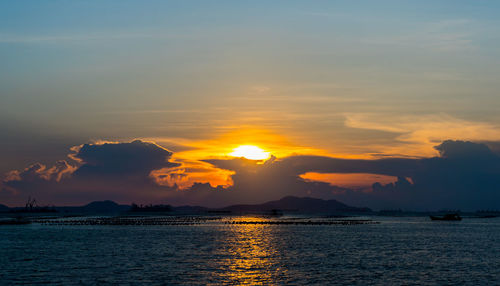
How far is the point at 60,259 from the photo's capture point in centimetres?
7256

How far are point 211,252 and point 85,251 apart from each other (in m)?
20.8

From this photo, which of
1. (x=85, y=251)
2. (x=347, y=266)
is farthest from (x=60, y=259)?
(x=347, y=266)

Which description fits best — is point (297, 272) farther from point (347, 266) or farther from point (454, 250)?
point (454, 250)

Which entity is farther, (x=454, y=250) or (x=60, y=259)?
(x=454, y=250)

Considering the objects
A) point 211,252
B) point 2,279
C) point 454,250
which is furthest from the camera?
point 454,250

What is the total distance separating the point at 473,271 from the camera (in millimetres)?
62562

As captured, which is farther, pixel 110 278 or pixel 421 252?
pixel 421 252

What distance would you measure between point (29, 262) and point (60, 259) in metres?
4.59

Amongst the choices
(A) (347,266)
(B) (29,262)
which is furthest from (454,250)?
(B) (29,262)

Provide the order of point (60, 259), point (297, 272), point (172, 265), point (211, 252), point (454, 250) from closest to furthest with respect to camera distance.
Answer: point (297, 272)
point (172, 265)
point (60, 259)
point (211, 252)
point (454, 250)

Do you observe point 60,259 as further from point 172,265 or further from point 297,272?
point 297,272

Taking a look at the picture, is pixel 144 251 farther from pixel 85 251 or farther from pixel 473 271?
pixel 473 271

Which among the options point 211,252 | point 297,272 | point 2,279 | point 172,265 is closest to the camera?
point 2,279

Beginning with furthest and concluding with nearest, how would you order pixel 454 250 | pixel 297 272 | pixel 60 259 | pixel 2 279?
pixel 454 250, pixel 60 259, pixel 297 272, pixel 2 279
